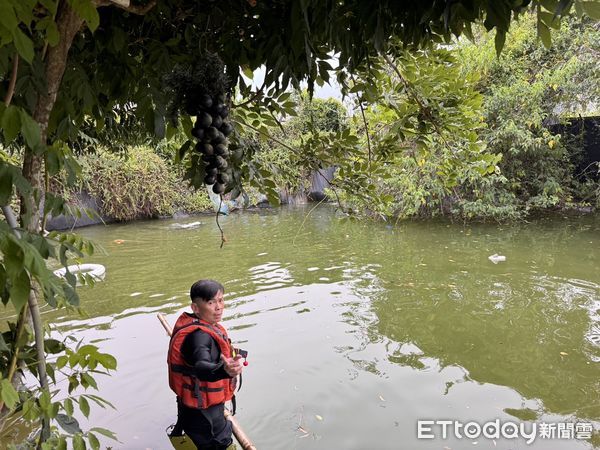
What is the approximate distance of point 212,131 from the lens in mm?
1653

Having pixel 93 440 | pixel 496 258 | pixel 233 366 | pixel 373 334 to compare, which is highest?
pixel 93 440

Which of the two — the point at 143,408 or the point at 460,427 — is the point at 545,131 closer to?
the point at 460,427

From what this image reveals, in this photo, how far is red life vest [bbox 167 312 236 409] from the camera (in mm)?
2631

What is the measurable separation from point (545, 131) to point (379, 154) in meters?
8.98

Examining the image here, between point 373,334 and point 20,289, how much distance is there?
4551 mm

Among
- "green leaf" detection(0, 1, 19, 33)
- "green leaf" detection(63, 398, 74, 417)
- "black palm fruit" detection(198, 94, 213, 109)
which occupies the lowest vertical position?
"green leaf" detection(63, 398, 74, 417)

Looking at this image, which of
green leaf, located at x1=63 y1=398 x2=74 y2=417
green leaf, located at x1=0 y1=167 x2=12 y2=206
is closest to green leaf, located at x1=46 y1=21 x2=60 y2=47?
green leaf, located at x1=0 y1=167 x2=12 y2=206

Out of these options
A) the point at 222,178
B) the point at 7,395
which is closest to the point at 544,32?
the point at 222,178

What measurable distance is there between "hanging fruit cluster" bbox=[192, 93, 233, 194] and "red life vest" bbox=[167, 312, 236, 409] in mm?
1189

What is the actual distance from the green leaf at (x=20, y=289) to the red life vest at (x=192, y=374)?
1.70 metres

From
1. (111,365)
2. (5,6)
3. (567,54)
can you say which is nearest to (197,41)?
(5,6)

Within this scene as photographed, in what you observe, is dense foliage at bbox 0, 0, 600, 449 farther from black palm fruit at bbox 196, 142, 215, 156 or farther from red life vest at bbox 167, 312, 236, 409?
red life vest at bbox 167, 312, 236, 409

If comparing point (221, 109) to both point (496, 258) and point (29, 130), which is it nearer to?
point (29, 130)

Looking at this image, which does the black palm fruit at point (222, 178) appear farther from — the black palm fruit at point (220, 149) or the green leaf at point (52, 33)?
the green leaf at point (52, 33)
